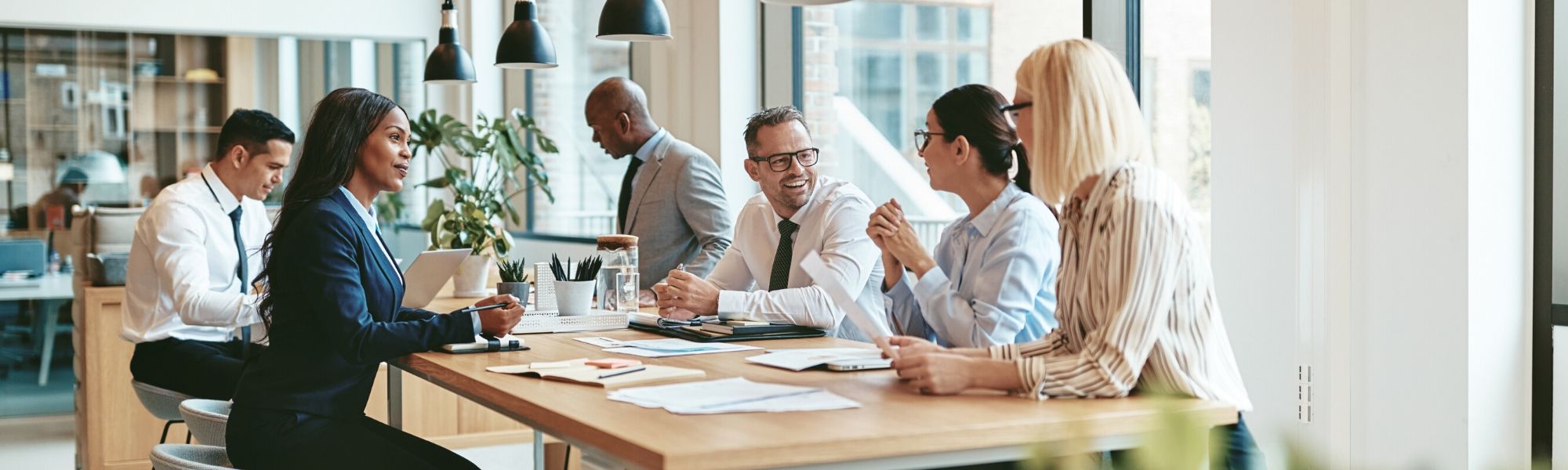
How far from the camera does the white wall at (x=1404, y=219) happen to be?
300 centimetres

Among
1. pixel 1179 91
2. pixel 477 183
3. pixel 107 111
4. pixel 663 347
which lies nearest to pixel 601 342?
pixel 663 347

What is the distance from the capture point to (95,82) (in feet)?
24.7

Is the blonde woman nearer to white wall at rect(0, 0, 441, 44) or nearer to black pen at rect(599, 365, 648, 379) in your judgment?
black pen at rect(599, 365, 648, 379)

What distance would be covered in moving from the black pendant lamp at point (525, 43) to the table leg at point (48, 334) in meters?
4.00

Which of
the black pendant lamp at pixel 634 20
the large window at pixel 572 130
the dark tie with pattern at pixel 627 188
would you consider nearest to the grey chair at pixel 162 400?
the dark tie with pattern at pixel 627 188

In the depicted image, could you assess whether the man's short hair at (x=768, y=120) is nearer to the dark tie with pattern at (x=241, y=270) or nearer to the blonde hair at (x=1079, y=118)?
the blonde hair at (x=1079, y=118)

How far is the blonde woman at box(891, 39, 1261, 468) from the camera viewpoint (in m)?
2.00

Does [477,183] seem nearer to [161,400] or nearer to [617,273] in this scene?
[161,400]

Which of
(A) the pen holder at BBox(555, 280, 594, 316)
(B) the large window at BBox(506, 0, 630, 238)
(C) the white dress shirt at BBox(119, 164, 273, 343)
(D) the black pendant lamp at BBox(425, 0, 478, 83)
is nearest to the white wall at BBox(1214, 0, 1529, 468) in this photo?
(A) the pen holder at BBox(555, 280, 594, 316)

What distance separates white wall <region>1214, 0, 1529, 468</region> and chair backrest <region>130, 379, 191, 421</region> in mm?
3099

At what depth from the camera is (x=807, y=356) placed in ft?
8.37

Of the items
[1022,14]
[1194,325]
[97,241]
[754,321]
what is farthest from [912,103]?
[1194,325]

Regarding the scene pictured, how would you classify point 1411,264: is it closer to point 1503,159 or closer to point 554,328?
point 1503,159

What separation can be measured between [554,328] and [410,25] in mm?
5680
